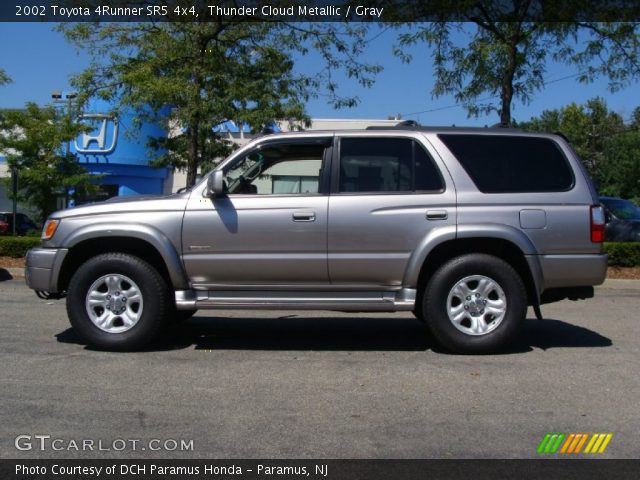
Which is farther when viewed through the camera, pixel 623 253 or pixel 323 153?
pixel 623 253

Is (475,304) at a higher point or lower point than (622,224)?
lower

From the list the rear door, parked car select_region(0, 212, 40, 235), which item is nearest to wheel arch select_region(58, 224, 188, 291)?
the rear door

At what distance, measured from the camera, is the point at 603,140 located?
175 feet

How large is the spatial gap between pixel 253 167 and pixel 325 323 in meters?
2.31

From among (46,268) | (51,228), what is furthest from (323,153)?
(46,268)

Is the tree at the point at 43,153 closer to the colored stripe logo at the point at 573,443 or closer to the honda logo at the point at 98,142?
the honda logo at the point at 98,142

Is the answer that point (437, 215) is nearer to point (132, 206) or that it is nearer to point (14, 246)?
point (132, 206)

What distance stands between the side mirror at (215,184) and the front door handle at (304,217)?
702 mm

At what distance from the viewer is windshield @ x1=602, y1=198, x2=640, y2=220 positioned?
16.6 meters

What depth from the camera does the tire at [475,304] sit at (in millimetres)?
6301

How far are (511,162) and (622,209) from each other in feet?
38.7

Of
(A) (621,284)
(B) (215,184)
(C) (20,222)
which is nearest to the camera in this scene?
(B) (215,184)
